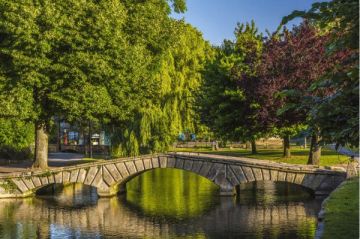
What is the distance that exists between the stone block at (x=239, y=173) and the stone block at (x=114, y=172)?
268 inches

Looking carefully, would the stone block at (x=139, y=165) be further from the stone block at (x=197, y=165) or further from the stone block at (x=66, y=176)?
the stone block at (x=66, y=176)

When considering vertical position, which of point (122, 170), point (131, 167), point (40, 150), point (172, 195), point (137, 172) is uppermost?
point (40, 150)

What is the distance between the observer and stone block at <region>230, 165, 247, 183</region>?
33.6m

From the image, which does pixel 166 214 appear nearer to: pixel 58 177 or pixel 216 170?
pixel 216 170

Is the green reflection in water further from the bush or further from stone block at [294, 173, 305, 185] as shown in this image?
the bush

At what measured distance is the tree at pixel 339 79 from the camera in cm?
885

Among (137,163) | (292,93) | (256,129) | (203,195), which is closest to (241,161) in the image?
(203,195)

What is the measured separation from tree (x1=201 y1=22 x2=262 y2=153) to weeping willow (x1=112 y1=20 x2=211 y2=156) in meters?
4.16

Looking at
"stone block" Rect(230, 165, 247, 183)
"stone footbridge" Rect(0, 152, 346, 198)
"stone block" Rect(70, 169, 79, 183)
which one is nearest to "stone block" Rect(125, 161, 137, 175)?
"stone footbridge" Rect(0, 152, 346, 198)

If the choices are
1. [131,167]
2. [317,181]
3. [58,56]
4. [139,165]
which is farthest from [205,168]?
[58,56]

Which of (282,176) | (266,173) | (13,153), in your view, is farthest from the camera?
(13,153)

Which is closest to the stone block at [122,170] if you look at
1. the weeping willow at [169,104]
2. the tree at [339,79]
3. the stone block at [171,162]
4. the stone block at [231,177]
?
the stone block at [171,162]

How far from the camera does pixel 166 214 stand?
29.0m

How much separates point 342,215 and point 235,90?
84.9 ft
